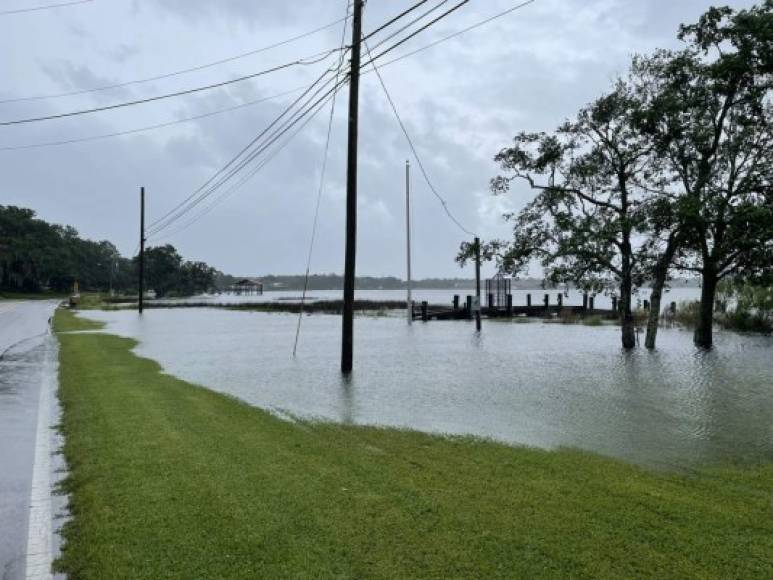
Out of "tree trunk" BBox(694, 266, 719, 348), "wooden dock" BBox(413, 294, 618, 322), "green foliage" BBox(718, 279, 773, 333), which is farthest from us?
"wooden dock" BBox(413, 294, 618, 322)

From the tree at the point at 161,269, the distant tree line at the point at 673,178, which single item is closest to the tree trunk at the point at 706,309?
the distant tree line at the point at 673,178

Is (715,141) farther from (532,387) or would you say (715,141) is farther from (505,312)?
(505,312)

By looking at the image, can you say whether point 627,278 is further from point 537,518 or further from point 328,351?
point 537,518

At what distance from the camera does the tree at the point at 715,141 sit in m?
20.8

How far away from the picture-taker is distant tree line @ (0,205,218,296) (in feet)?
359

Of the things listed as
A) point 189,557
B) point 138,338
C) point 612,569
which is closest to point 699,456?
point 612,569

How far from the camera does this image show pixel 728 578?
4184 mm

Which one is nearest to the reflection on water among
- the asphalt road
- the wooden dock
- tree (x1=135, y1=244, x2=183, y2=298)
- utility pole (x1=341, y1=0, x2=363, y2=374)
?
utility pole (x1=341, y1=0, x2=363, y2=374)

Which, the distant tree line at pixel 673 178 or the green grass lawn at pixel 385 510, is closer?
the green grass lawn at pixel 385 510

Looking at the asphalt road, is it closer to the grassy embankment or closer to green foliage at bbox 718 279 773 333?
green foliage at bbox 718 279 773 333

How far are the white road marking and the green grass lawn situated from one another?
162 mm

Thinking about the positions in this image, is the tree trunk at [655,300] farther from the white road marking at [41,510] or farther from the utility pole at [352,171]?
the white road marking at [41,510]

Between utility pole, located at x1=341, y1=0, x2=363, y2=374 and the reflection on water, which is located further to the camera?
utility pole, located at x1=341, y1=0, x2=363, y2=374

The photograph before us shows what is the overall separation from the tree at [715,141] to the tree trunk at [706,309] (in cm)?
8
